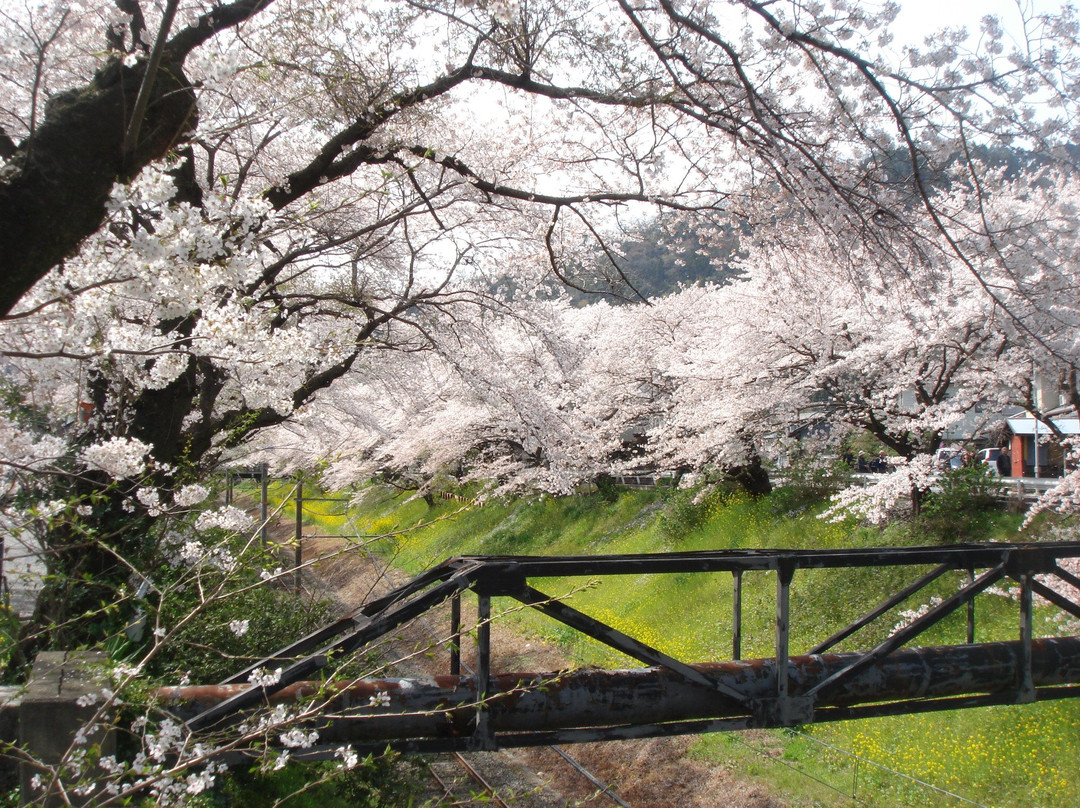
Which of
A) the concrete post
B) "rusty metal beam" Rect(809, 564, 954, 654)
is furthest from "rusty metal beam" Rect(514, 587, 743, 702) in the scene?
the concrete post

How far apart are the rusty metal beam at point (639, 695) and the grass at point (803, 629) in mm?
650

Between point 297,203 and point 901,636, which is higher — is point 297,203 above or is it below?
above

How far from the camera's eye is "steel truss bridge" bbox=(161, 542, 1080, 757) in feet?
11.7

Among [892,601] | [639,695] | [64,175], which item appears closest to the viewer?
[64,175]

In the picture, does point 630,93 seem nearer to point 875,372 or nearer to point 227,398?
point 227,398

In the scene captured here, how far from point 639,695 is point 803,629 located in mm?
9509

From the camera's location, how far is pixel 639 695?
4.10 m

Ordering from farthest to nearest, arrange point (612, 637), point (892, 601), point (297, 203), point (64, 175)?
point (297, 203), point (892, 601), point (612, 637), point (64, 175)

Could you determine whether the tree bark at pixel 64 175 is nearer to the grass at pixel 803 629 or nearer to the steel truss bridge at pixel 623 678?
the grass at pixel 803 629

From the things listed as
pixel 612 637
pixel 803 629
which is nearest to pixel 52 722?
pixel 612 637

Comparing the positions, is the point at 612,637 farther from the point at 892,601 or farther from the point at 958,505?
the point at 958,505

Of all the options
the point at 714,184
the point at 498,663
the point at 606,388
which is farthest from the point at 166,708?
the point at 606,388

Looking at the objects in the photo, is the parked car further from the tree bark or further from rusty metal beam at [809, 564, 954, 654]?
the tree bark

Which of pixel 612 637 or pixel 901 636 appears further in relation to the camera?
pixel 901 636
